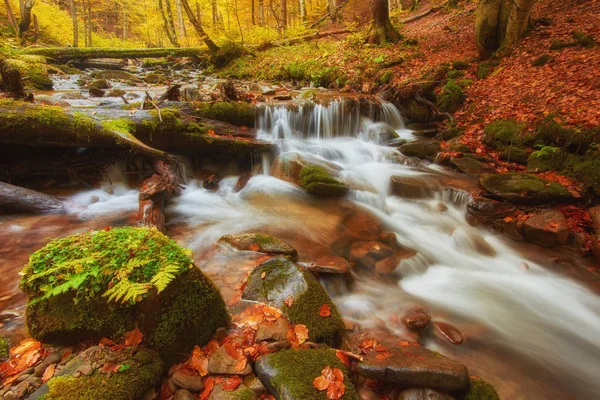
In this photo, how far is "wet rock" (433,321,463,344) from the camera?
341 centimetres

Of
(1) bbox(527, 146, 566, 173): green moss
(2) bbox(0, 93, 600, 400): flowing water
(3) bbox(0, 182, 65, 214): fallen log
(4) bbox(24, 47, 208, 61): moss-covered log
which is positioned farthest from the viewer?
(4) bbox(24, 47, 208, 61): moss-covered log

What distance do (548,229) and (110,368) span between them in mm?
6478

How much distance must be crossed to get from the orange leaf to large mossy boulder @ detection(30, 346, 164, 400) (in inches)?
18.0

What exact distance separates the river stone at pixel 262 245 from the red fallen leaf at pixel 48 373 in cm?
235

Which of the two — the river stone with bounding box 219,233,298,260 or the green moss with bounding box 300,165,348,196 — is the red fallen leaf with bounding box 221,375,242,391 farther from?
the green moss with bounding box 300,165,348,196

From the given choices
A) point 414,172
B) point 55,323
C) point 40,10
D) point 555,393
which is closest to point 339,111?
point 414,172

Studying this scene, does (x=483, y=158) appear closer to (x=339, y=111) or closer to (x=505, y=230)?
(x=505, y=230)

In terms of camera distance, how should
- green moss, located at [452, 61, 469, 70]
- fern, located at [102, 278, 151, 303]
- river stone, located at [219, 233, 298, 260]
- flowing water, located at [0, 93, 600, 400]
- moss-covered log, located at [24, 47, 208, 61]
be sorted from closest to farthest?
fern, located at [102, 278, 151, 303] → flowing water, located at [0, 93, 600, 400] → river stone, located at [219, 233, 298, 260] → green moss, located at [452, 61, 469, 70] → moss-covered log, located at [24, 47, 208, 61]

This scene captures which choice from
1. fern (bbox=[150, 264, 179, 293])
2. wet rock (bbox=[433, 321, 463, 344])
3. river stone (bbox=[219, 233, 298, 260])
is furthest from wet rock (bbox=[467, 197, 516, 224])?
fern (bbox=[150, 264, 179, 293])

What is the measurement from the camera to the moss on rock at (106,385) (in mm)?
1731

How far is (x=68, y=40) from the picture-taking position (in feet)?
81.5

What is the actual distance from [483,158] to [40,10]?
105 ft

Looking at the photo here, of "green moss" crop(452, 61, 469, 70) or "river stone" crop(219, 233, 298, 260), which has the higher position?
"green moss" crop(452, 61, 469, 70)

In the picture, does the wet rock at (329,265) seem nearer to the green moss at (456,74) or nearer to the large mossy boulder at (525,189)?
the large mossy boulder at (525,189)
